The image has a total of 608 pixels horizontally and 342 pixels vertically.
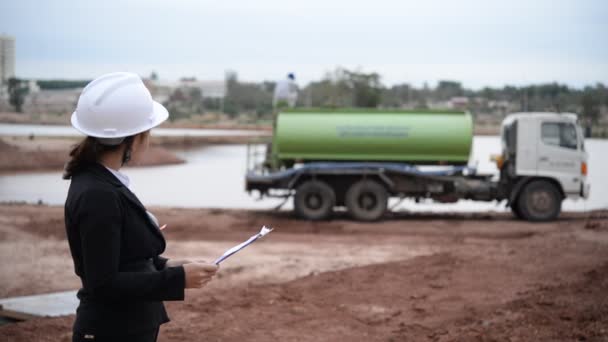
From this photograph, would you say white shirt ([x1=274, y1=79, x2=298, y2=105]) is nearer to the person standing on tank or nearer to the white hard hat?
the person standing on tank

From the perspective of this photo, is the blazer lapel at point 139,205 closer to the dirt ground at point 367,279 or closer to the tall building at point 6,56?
the dirt ground at point 367,279

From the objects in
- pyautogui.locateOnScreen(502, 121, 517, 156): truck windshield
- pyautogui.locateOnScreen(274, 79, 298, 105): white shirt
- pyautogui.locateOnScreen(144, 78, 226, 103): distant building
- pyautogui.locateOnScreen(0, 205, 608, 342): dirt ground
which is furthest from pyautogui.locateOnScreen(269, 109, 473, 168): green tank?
pyautogui.locateOnScreen(144, 78, 226, 103): distant building

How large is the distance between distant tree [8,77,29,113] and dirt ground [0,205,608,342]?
1562cm

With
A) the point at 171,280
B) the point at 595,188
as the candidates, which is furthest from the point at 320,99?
the point at 171,280

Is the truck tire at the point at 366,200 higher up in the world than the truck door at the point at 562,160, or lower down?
lower down

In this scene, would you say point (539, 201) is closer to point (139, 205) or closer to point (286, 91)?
point (286, 91)

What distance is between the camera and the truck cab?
57.0ft

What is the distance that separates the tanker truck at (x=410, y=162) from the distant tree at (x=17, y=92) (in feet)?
58.1

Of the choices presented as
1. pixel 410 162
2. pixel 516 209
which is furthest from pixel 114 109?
pixel 516 209

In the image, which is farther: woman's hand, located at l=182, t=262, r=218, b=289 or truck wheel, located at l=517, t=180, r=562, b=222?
truck wheel, located at l=517, t=180, r=562, b=222

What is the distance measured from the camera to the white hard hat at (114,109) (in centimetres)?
284

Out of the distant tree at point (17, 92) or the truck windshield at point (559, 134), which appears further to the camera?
the distant tree at point (17, 92)

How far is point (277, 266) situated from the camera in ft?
37.6

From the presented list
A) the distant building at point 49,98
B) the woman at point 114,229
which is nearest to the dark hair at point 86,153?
the woman at point 114,229
